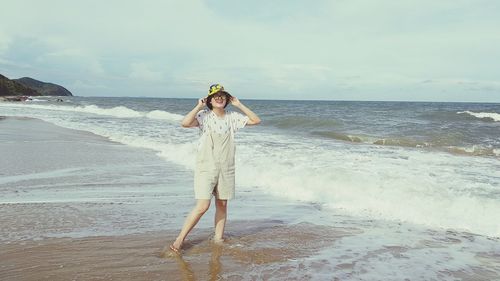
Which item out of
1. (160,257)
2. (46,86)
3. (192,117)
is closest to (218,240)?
(160,257)

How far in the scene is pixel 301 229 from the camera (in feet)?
18.6

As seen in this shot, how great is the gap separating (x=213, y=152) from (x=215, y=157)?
6cm

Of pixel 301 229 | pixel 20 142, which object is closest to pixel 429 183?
pixel 301 229

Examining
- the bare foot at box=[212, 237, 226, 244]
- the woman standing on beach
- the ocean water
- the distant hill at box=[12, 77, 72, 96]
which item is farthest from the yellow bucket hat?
the distant hill at box=[12, 77, 72, 96]

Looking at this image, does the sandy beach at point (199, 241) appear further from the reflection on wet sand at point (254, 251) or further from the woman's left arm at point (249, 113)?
the woman's left arm at point (249, 113)

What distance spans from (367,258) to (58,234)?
336cm

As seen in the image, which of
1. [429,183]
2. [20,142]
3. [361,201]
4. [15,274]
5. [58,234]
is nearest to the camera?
[15,274]

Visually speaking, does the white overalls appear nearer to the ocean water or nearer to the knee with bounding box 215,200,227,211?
the knee with bounding box 215,200,227,211

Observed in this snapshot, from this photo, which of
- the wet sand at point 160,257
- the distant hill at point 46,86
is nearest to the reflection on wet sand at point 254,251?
the wet sand at point 160,257

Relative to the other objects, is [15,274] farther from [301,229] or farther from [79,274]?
[301,229]

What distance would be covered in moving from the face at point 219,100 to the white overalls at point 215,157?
0.40 feet

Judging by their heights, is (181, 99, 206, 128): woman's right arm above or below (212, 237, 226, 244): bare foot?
above

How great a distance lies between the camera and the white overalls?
469 cm

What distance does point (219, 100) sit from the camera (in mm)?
4730
